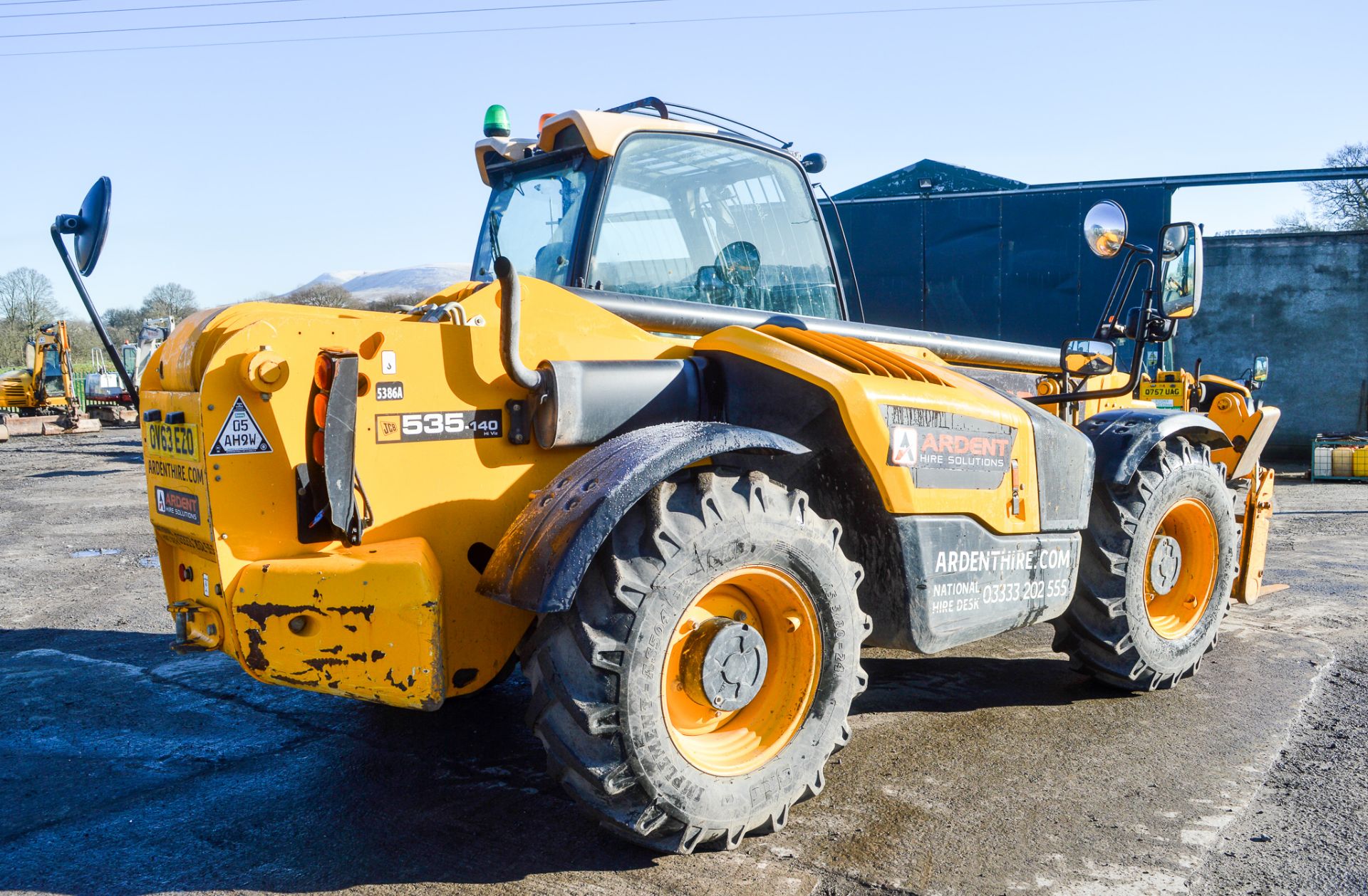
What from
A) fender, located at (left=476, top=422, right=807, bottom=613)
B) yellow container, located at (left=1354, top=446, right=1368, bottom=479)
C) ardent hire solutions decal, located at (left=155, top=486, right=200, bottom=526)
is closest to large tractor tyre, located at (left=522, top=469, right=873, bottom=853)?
fender, located at (left=476, top=422, right=807, bottom=613)

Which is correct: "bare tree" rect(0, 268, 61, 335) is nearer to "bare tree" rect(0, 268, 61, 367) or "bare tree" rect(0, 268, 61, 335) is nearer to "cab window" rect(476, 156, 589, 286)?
"bare tree" rect(0, 268, 61, 367)

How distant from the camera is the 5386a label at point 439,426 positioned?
9.95 ft

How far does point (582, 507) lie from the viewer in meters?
2.77

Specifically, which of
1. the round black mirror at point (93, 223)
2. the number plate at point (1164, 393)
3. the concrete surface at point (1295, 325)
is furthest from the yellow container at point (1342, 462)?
the round black mirror at point (93, 223)

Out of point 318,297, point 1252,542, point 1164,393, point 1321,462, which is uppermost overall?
point 318,297

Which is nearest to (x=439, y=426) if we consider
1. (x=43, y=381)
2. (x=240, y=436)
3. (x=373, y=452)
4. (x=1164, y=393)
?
(x=373, y=452)

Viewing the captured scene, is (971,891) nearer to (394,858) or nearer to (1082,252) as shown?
(394,858)

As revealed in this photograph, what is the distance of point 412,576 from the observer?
284cm

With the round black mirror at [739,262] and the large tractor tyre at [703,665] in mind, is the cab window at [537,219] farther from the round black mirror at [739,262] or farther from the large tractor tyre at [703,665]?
the large tractor tyre at [703,665]

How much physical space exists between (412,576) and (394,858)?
2.91ft

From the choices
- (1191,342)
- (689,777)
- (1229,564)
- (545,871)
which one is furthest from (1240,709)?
(1191,342)

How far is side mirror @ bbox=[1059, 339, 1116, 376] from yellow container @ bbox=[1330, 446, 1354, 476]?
36.9 feet

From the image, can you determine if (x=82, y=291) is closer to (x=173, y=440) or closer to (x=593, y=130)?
(x=173, y=440)

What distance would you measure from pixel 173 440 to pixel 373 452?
32.1 inches
